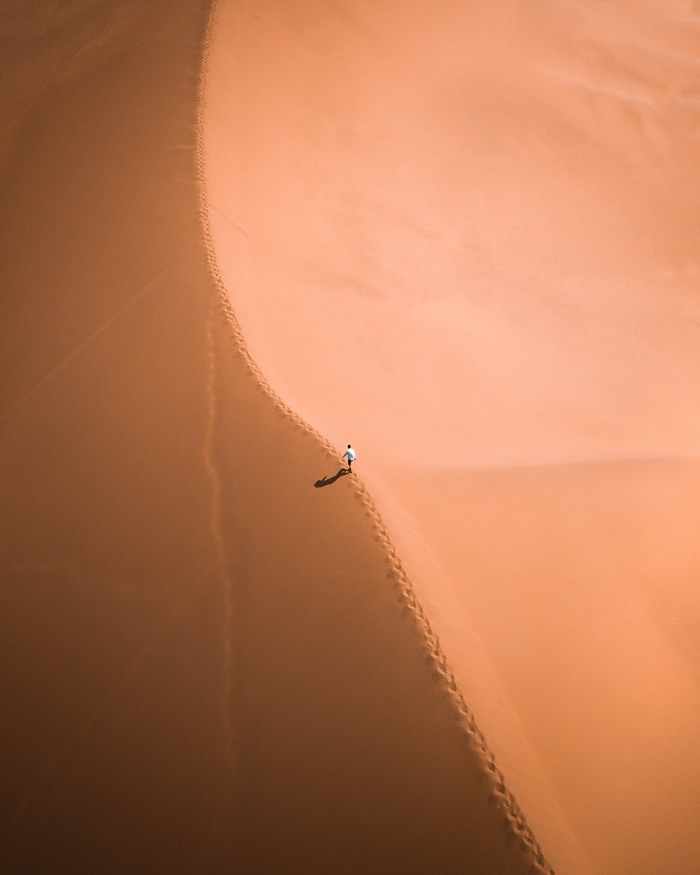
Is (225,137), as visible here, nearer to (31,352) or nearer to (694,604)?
(31,352)

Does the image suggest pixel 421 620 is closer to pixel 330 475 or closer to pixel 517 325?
pixel 330 475

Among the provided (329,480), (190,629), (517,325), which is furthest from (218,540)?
(517,325)

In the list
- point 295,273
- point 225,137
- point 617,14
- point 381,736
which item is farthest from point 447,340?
point 617,14

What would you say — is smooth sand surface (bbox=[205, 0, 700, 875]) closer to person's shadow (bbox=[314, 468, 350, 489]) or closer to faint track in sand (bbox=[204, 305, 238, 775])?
person's shadow (bbox=[314, 468, 350, 489])

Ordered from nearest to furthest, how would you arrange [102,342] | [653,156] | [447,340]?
[102,342], [447,340], [653,156]

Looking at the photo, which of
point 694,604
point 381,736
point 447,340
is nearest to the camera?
point 381,736

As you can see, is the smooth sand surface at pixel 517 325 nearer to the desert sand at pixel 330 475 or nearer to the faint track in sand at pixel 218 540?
the desert sand at pixel 330 475

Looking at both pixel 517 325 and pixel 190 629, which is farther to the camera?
pixel 517 325
